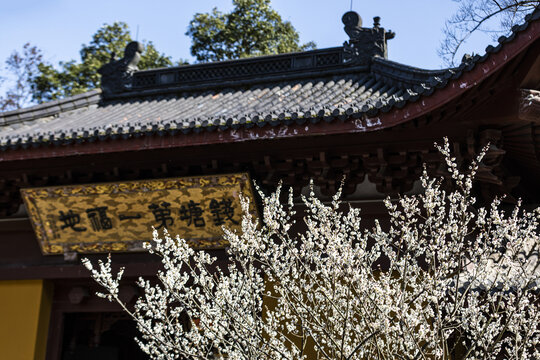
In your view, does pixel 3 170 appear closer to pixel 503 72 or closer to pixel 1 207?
pixel 1 207

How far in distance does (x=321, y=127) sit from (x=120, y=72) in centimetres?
554

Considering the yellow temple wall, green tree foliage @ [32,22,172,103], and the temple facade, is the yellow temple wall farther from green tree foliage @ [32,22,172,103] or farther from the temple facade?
green tree foliage @ [32,22,172,103]

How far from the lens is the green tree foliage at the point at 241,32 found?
17344 millimetres

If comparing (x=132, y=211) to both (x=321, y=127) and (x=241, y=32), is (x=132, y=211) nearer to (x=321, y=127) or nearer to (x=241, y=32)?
(x=321, y=127)

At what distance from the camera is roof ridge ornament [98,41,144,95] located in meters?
9.72

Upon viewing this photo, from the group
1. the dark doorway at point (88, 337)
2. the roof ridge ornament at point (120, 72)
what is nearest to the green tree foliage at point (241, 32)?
the roof ridge ornament at point (120, 72)

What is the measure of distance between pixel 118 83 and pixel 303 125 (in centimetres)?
538

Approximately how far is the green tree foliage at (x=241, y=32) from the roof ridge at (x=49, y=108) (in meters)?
8.20

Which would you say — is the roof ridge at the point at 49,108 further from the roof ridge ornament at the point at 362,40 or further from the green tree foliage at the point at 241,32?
the green tree foliage at the point at 241,32

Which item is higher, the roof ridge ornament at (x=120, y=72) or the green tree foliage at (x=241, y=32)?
Answer: the green tree foliage at (x=241, y=32)

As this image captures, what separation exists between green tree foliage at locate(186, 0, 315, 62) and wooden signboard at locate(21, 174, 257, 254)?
1126 centimetres

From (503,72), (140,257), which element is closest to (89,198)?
(140,257)

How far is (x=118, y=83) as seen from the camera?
31.9ft

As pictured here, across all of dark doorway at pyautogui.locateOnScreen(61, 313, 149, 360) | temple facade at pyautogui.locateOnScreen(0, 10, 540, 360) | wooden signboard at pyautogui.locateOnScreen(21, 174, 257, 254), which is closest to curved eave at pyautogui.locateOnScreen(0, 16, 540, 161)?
temple facade at pyautogui.locateOnScreen(0, 10, 540, 360)
